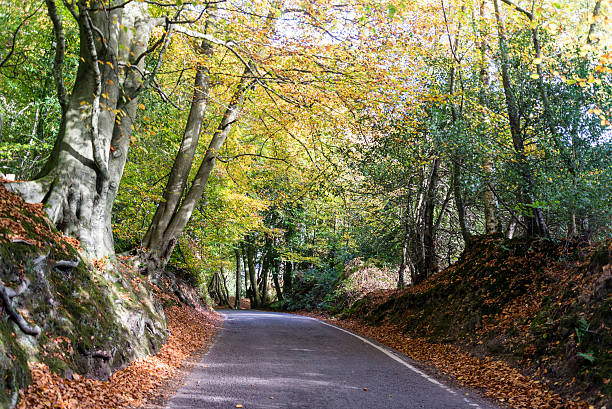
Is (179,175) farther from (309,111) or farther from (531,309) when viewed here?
(531,309)

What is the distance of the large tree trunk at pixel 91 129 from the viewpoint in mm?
7590

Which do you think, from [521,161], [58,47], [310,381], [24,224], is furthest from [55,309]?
[521,161]

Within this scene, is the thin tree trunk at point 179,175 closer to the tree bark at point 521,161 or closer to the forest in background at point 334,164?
the forest in background at point 334,164

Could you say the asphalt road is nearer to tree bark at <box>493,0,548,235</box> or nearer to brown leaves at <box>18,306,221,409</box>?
brown leaves at <box>18,306,221,409</box>

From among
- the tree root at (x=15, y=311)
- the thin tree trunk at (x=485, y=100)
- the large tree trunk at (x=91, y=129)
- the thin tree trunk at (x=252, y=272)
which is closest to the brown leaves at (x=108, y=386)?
the tree root at (x=15, y=311)

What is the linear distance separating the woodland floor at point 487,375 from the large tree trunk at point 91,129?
6848 mm

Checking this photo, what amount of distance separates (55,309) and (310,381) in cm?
364

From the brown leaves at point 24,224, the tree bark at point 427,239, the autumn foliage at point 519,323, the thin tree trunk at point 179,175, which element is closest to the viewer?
the brown leaves at point 24,224

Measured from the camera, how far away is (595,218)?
913 centimetres

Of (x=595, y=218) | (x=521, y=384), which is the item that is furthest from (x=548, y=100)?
(x=521, y=384)

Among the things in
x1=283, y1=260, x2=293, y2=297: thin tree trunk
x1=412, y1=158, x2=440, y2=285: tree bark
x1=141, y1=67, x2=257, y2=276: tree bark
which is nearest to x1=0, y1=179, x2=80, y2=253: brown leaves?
x1=141, y1=67, x2=257, y2=276: tree bark

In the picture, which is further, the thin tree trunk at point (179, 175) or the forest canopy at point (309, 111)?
the thin tree trunk at point (179, 175)

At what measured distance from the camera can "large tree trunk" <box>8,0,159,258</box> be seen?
7.59m

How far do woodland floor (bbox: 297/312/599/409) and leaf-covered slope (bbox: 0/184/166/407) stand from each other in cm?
538
